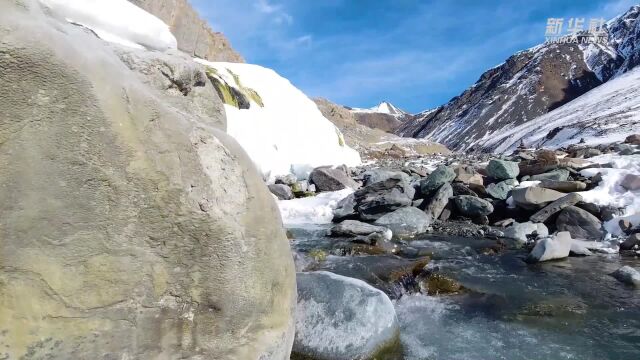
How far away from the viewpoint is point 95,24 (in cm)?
603

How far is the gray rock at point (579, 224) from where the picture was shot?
13.3 m

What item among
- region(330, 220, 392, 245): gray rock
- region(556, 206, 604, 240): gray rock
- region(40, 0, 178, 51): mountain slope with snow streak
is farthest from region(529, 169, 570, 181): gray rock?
region(40, 0, 178, 51): mountain slope with snow streak

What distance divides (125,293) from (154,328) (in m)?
0.33

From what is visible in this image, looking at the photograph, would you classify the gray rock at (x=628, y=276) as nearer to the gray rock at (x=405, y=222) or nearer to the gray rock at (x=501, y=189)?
the gray rock at (x=405, y=222)

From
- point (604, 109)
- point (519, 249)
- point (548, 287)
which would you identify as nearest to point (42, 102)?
point (548, 287)

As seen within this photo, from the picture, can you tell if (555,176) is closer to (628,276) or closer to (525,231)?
(525,231)

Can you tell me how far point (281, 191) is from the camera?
66.8 ft

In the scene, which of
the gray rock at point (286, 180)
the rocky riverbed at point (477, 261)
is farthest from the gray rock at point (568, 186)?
the gray rock at point (286, 180)

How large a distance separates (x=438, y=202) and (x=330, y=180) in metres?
6.62

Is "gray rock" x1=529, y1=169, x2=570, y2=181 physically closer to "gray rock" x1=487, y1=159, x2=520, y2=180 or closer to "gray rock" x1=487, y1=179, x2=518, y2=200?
"gray rock" x1=487, y1=159, x2=520, y2=180

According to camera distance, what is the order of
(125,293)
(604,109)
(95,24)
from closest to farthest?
1. (125,293)
2. (95,24)
3. (604,109)

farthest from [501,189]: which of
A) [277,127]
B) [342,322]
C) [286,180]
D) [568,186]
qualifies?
[277,127]

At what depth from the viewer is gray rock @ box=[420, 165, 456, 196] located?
18.3 m

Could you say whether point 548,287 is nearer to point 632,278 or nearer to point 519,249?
point 632,278
